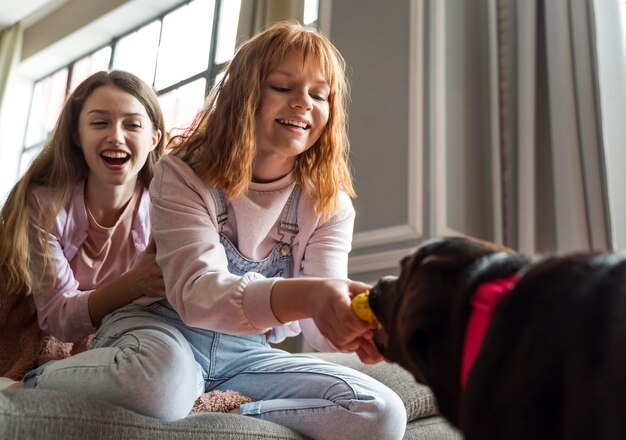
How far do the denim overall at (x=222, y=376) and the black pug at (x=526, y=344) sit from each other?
50 centimetres

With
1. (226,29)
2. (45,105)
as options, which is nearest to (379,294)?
(226,29)

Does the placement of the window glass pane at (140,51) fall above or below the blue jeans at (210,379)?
above

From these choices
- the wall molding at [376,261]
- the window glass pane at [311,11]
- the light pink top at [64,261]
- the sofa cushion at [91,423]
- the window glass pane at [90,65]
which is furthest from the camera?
the window glass pane at [90,65]

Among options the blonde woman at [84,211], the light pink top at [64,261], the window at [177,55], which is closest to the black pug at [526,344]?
the blonde woman at [84,211]

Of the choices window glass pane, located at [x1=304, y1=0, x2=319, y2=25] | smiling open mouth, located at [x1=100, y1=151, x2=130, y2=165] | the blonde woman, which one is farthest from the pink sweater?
window glass pane, located at [x1=304, y1=0, x2=319, y2=25]

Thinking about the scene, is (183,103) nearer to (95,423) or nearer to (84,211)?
(84,211)

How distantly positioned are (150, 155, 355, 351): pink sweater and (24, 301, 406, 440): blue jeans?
0.07 metres

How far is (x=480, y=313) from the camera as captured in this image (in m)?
0.48

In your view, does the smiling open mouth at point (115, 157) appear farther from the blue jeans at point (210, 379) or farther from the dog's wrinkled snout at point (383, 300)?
the dog's wrinkled snout at point (383, 300)

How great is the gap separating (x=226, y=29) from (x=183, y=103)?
44 centimetres

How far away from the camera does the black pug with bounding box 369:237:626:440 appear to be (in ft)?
1.32

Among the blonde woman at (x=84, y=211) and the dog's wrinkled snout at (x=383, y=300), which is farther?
the blonde woman at (x=84, y=211)

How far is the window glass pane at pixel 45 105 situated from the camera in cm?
470

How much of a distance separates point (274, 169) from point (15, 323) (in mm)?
628
